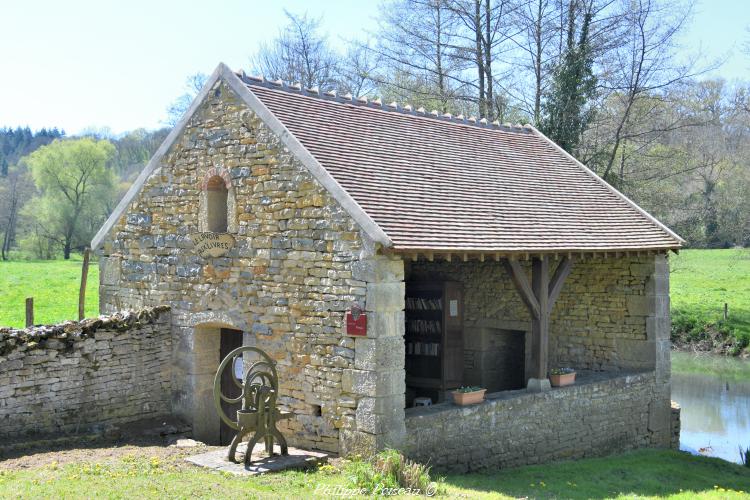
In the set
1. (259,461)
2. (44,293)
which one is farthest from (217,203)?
(44,293)

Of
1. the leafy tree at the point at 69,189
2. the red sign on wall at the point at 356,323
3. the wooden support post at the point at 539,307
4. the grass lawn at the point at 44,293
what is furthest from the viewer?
the leafy tree at the point at 69,189

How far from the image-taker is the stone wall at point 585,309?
36.8 feet

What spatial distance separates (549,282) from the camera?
10039mm

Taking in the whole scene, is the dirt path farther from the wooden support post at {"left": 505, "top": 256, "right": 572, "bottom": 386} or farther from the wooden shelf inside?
the wooden support post at {"left": 505, "top": 256, "right": 572, "bottom": 386}

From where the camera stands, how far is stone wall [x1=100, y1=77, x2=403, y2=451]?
8016mm

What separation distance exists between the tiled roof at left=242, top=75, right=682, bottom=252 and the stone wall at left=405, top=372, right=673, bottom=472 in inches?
73.8

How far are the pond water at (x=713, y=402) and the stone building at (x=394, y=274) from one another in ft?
6.52

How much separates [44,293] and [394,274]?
13.9 metres

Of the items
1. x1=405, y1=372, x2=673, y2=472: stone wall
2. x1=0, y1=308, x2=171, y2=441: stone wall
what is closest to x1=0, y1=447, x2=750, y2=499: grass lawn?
x1=405, y1=372, x2=673, y2=472: stone wall

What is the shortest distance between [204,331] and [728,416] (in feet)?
33.9

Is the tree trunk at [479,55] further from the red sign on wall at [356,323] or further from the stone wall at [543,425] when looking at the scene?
the red sign on wall at [356,323]

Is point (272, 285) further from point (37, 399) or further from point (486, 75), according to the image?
point (486, 75)

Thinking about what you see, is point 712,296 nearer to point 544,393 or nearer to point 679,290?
point 679,290

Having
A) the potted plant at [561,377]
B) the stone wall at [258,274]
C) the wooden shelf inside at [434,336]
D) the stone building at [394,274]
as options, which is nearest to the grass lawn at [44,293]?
the stone building at [394,274]
